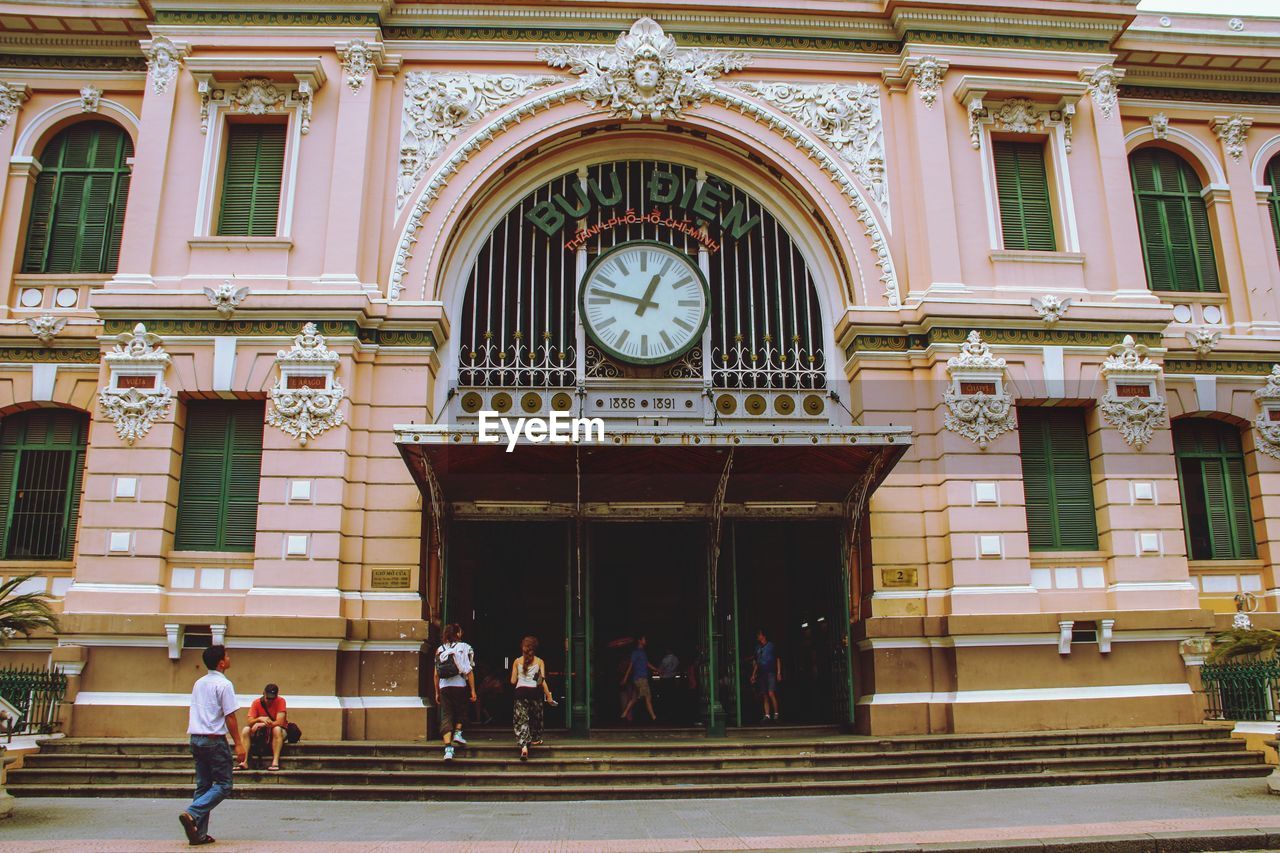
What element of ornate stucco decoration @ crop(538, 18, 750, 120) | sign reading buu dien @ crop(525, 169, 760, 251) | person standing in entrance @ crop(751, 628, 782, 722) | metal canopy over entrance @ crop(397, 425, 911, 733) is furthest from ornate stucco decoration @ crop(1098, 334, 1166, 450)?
ornate stucco decoration @ crop(538, 18, 750, 120)

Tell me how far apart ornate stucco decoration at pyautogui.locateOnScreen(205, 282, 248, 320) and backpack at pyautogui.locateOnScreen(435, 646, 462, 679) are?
726cm

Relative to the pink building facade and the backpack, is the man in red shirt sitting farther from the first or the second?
the backpack

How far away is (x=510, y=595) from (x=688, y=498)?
7218 millimetres

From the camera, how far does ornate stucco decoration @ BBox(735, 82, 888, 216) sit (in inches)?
834

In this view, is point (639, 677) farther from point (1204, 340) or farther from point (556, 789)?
point (1204, 340)

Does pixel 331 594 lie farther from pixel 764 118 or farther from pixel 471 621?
pixel 764 118

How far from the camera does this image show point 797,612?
26.2 metres

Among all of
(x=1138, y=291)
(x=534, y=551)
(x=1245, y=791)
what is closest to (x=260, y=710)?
(x=534, y=551)

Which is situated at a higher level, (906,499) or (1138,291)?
(1138,291)

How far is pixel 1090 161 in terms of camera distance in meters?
21.2

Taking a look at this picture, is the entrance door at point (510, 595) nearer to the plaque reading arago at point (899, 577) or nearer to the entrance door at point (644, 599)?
the entrance door at point (644, 599)

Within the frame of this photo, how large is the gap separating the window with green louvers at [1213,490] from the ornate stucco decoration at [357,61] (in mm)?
17230

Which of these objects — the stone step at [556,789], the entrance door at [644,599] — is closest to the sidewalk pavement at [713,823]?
the stone step at [556,789]

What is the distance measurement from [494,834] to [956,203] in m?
14.5
